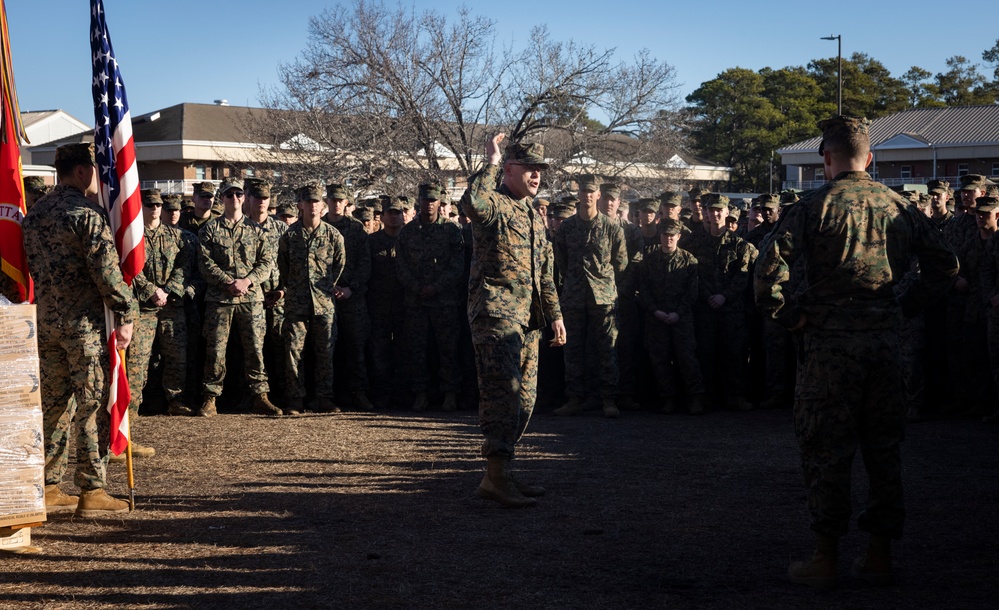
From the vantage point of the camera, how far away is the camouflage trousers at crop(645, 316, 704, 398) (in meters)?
11.4

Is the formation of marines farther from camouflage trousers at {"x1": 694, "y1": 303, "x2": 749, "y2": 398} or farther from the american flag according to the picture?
the american flag

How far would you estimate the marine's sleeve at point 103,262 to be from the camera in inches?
254

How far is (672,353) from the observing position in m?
11.7

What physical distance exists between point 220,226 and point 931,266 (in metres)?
7.62

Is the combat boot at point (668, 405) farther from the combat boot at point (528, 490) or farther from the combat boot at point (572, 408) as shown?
the combat boot at point (528, 490)

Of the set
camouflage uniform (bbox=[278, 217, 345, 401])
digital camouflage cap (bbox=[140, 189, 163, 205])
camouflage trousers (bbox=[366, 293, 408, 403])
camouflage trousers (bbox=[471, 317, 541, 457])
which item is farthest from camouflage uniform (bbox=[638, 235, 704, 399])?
digital camouflage cap (bbox=[140, 189, 163, 205])

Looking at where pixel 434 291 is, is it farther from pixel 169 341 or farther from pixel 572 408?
pixel 169 341

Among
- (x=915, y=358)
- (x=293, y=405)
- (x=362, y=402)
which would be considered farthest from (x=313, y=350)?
(x=915, y=358)

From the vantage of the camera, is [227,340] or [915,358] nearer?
[915,358]

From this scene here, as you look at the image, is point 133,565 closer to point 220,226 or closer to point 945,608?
point 945,608

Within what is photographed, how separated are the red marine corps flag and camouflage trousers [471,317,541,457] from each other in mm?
2983

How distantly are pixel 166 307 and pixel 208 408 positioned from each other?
119 cm

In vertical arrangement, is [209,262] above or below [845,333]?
above

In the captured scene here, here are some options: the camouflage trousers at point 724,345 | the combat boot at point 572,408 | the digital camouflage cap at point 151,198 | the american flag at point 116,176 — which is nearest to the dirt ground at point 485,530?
the american flag at point 116,176
